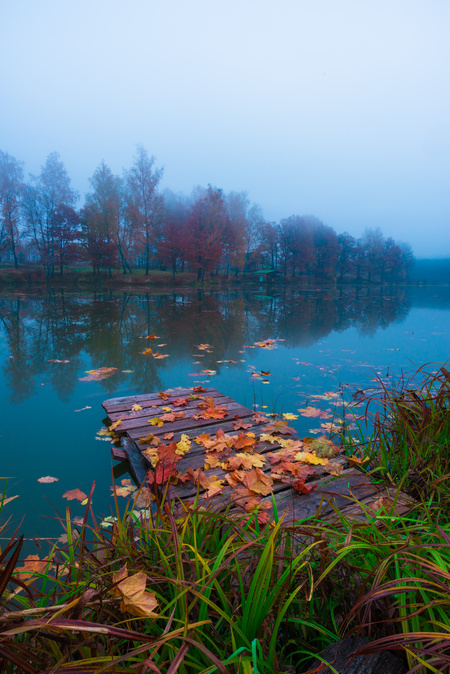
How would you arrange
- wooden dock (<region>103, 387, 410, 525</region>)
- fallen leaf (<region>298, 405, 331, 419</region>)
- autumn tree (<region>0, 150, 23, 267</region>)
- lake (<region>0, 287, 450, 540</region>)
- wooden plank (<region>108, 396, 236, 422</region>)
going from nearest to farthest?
wooden dock (<region>103, 387, 410, 525</region>)
lake (<region>0, 287, 450, 540</region>)
wooden plank (<region>108, 396, 236, 422</region>)
fallen leaf (<region>298, 405, 331, 419</region>)
autumn tree (<region>0, 150, 23, 267</region>)

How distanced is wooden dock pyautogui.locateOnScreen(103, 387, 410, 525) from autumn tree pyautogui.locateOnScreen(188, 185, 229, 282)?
31.3 meters

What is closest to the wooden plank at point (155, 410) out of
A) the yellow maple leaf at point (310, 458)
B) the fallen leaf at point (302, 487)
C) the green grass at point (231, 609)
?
the yellow maple leaf at point (310, 458)

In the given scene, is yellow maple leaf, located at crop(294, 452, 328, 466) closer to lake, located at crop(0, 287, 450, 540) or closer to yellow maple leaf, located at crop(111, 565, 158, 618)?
lake, located at crop(0, 287, 450, 540)

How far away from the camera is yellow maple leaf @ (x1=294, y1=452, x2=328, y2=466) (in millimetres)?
2705

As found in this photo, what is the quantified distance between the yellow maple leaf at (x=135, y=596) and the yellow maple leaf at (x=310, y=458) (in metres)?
1.91

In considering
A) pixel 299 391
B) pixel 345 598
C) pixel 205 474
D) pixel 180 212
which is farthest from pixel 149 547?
pixel 180 212

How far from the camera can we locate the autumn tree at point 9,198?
29.4 m

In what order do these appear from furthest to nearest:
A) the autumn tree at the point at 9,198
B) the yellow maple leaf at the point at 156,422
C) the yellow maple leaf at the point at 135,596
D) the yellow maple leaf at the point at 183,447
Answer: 1. the autumn tree at the point at 9,198
2. the yellow maple leaf at the point at 156,422
3. the yellow maple leaf at the point at 183,447
4. the yellow maple leaf at the point at 135,596

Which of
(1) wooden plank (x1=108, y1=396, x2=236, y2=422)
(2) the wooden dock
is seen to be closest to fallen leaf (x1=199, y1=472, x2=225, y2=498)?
(2) the wooden dock

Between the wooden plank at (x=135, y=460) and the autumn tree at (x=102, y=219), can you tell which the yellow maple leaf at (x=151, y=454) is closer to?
the wooden plank at (x=135, y=460)

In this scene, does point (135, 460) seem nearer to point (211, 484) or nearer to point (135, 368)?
point (211, 484)

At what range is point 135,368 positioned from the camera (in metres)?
6.81

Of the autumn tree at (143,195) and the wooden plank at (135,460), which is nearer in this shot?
the wooden plank at (135,460)

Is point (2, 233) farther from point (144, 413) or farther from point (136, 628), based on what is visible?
point (136, 628)
